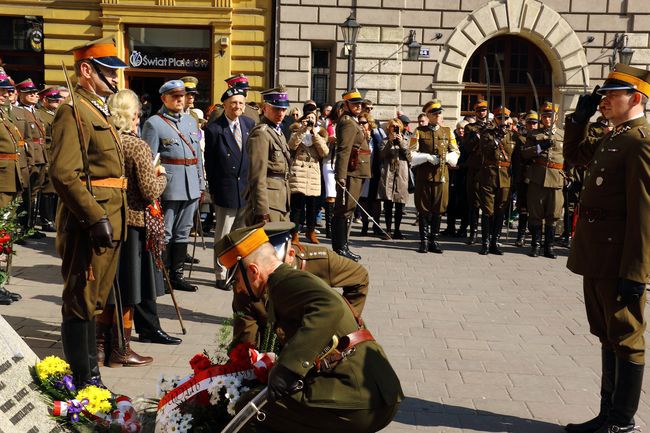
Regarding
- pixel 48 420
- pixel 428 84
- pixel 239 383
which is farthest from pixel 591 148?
pixel 428 84

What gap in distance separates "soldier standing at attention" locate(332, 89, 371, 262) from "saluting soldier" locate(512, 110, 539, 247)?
254 cm

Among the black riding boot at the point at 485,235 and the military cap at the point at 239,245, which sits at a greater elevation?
the military cap at the point at 239,245

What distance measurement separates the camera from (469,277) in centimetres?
943

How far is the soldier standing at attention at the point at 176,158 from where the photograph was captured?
7.29 m

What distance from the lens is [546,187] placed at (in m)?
11.1

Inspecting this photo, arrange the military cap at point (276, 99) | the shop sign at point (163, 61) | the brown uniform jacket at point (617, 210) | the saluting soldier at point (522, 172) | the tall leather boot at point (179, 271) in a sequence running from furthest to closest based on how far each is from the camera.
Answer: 1. the shop sign at point (163, 61)
2. the saluting soldier at point (522, 172)
3. the tall leather boot at point (179, 271)
4. the military cap at point (276, 99)
5. the brown uniform jacket at point (617, 210)

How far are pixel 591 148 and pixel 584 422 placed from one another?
1745 millimetres

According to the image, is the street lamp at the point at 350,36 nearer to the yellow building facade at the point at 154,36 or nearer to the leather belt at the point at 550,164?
the yellow building facade at the point at 154,36

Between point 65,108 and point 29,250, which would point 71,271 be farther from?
point 29,250

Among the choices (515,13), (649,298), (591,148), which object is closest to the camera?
(591,148)

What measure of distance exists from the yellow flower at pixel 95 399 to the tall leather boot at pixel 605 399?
9.04 ft

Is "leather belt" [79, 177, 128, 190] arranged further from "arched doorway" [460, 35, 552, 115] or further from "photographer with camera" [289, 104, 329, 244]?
"arched doorway" [460, 35, 552, 115]

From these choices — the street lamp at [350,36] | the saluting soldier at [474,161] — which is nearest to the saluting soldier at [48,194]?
the saluting soldier at [474,161]

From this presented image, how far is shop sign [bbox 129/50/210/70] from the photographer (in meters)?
19.9
